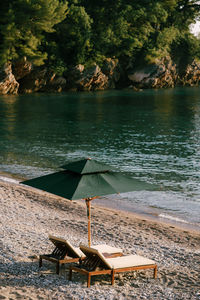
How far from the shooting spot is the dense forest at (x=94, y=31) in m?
84.6

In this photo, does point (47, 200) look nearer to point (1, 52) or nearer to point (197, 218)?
point (197, 218)

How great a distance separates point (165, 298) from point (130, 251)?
370 centimetres

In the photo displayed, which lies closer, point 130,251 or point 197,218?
point 130,251

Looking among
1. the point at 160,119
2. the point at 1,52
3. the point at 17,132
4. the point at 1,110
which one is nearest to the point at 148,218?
the point at 17,132

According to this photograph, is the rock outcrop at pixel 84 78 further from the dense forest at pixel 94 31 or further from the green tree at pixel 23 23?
the green tree at pixel 23 23

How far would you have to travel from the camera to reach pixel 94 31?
4373 inches

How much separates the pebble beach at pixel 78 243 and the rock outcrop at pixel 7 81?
71.2 metres

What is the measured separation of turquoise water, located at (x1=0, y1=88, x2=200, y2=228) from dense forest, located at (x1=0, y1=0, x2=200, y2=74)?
24124mm

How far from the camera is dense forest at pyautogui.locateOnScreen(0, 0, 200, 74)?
3332 inches

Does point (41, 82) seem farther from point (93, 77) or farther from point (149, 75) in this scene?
point (149, 75)

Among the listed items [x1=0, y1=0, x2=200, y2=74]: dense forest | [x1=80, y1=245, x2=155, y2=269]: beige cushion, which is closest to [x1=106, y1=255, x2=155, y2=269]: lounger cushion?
[x1=80, y1=245, x2=155, y2=269]: beige cushion

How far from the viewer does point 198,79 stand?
476 feet

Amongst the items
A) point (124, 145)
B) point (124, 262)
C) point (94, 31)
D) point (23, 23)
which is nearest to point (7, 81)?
point (23, 23)

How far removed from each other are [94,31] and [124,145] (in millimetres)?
79017
